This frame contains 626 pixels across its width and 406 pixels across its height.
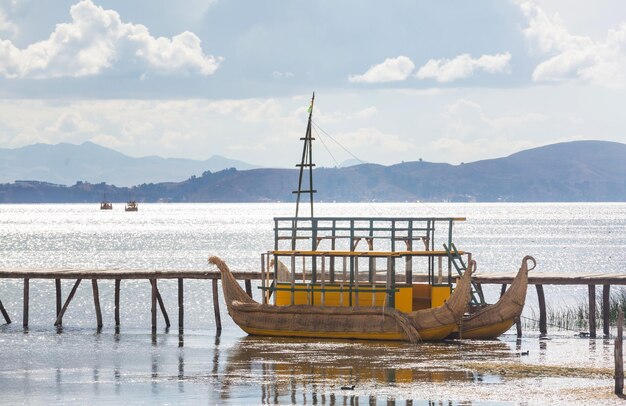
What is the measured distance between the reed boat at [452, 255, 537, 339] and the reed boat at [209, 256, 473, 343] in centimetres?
91

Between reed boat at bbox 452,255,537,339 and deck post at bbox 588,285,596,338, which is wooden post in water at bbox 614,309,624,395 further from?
deck post at bbox 588,285,596,338

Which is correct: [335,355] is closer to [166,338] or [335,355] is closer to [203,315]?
[166,338]

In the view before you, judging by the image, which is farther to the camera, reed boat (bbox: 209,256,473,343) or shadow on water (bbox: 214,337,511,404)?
reed boat (bbox: 209,256,473,343)

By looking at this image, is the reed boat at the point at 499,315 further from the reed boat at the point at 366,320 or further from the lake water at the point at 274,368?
the reed boat at the point at 366,320

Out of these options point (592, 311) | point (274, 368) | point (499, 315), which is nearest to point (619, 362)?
point (274, 368)

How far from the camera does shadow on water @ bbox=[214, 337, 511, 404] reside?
93.5 feet

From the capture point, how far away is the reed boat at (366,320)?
1489 inches

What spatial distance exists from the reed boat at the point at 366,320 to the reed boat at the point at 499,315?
906 mm

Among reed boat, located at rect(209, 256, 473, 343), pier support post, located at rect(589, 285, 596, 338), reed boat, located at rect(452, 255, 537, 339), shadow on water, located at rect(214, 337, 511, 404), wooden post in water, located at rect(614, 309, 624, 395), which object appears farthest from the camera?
pier support post, located at rect(589, 285, 596, 338)

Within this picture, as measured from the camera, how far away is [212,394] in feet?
93.1

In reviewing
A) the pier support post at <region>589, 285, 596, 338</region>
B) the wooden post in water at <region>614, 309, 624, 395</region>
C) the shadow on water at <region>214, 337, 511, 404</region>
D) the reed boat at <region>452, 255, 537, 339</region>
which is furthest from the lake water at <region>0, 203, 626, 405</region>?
the pier support post at <region>589, 285, 596, 338</region>

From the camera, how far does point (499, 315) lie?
128 feet

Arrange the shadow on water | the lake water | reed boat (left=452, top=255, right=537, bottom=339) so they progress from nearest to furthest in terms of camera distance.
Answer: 1. the lake water
2. the shadow on water
3. reed boat (left=452, top=255, right=537, bottom=339)

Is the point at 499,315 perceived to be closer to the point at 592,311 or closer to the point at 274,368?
the point at 592,311
